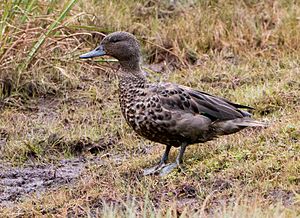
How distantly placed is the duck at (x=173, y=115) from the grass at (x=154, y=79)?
18 centimetres

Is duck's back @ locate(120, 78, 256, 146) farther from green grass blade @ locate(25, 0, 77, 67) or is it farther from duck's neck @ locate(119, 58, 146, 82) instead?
green grass blade @ locate(25, 0, 77, 67)

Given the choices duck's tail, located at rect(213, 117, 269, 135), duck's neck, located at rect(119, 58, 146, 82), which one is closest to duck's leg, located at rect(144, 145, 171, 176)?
duck's tail, located at rect(213, 117, 269, 135)

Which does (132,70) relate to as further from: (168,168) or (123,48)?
(168,168)

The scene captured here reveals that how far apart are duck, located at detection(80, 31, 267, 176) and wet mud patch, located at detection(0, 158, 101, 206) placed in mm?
818

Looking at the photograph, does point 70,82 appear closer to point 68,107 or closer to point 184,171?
point 68,107

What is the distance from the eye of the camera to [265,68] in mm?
8719

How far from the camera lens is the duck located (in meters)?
6.02

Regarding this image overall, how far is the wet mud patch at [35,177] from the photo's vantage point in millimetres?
6402

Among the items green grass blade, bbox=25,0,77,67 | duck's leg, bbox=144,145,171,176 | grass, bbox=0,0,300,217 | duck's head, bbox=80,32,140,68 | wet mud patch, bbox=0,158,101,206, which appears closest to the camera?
grass, bbox=0,0,300,217

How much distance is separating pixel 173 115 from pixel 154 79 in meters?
2.79

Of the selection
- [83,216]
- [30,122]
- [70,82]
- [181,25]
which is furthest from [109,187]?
[181,25]

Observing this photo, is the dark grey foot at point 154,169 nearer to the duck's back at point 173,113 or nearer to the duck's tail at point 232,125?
the duck's back at point 173,113

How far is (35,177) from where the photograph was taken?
677 cm

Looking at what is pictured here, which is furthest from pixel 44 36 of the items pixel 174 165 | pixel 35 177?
pixel 174 165
